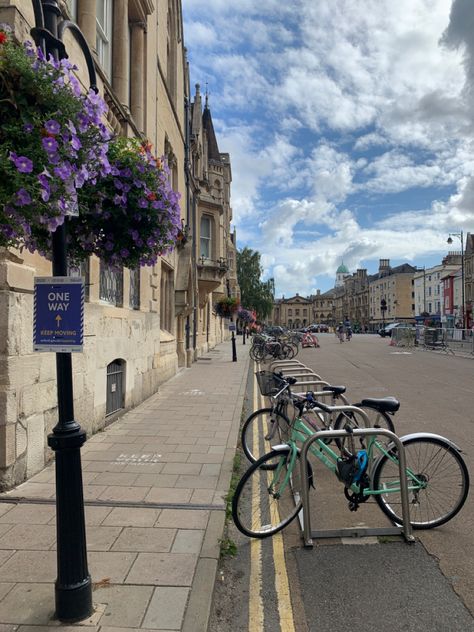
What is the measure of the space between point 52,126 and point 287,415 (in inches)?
163

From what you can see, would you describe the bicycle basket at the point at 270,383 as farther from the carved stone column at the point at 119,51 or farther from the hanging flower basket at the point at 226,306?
the hanging flower basket at the point at 226,306

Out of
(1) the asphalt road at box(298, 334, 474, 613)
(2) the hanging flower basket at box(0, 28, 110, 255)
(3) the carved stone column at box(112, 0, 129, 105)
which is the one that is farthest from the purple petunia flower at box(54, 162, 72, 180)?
(3) the carved stone column at box(112, 0, 129, 105)

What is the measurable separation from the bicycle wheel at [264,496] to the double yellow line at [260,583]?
11 millimetres

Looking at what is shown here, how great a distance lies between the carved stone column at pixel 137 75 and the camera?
33.6 ft

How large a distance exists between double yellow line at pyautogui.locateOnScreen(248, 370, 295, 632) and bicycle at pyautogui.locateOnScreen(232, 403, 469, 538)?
0.03m

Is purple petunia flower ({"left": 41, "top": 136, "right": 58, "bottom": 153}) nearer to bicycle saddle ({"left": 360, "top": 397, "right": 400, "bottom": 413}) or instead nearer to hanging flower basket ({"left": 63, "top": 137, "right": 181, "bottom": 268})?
hanging flower basket ({"left": 63, "top": 137, "right": 181, "bottom": 268})

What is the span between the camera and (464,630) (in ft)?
8.59

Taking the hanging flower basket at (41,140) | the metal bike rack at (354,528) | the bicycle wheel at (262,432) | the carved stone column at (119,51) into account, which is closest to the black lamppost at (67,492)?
the hanging flower basket at (41,140)

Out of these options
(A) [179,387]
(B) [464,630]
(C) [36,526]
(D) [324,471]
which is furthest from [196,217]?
(B) [464,630]

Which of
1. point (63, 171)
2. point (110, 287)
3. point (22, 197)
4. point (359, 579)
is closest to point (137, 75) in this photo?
point (110, 287)

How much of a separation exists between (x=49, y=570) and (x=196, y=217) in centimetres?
1957

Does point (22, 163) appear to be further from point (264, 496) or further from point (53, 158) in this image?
point (264, 496)

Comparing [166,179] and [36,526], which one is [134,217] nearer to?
[166,179]

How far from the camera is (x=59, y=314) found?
254 cm
